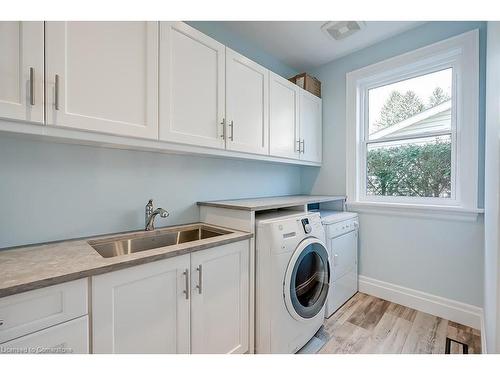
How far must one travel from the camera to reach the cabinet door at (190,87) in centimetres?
133

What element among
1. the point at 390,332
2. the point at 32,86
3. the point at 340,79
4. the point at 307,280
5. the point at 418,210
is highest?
the point at 340,79

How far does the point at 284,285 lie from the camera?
1.45m

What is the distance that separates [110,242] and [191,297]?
607mm

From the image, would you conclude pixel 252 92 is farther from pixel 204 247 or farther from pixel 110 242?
pixel 110 242

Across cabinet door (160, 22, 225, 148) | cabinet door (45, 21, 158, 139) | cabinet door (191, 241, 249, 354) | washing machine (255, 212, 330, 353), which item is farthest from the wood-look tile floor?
cabinet door (45, 21, 158, 139)

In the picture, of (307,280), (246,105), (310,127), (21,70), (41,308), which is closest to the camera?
(41,308)

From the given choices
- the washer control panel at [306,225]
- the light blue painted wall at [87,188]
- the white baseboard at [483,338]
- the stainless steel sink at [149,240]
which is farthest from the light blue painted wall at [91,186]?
the white baseboard at [483,338]

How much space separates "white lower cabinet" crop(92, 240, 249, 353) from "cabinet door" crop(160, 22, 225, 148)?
76cm

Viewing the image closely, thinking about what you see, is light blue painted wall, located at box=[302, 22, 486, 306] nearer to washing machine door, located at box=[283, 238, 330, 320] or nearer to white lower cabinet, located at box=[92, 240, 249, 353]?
washing machine door, located at box=[283, 238, 330, 320]

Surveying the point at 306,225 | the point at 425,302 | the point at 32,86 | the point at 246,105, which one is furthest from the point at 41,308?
the point at 425,302

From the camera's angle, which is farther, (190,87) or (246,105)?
(246,105)

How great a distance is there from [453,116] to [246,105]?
1809 millimetres

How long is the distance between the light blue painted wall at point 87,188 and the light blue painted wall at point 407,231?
1.47m

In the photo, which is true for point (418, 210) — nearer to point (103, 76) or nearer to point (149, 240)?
point (149, 240)
